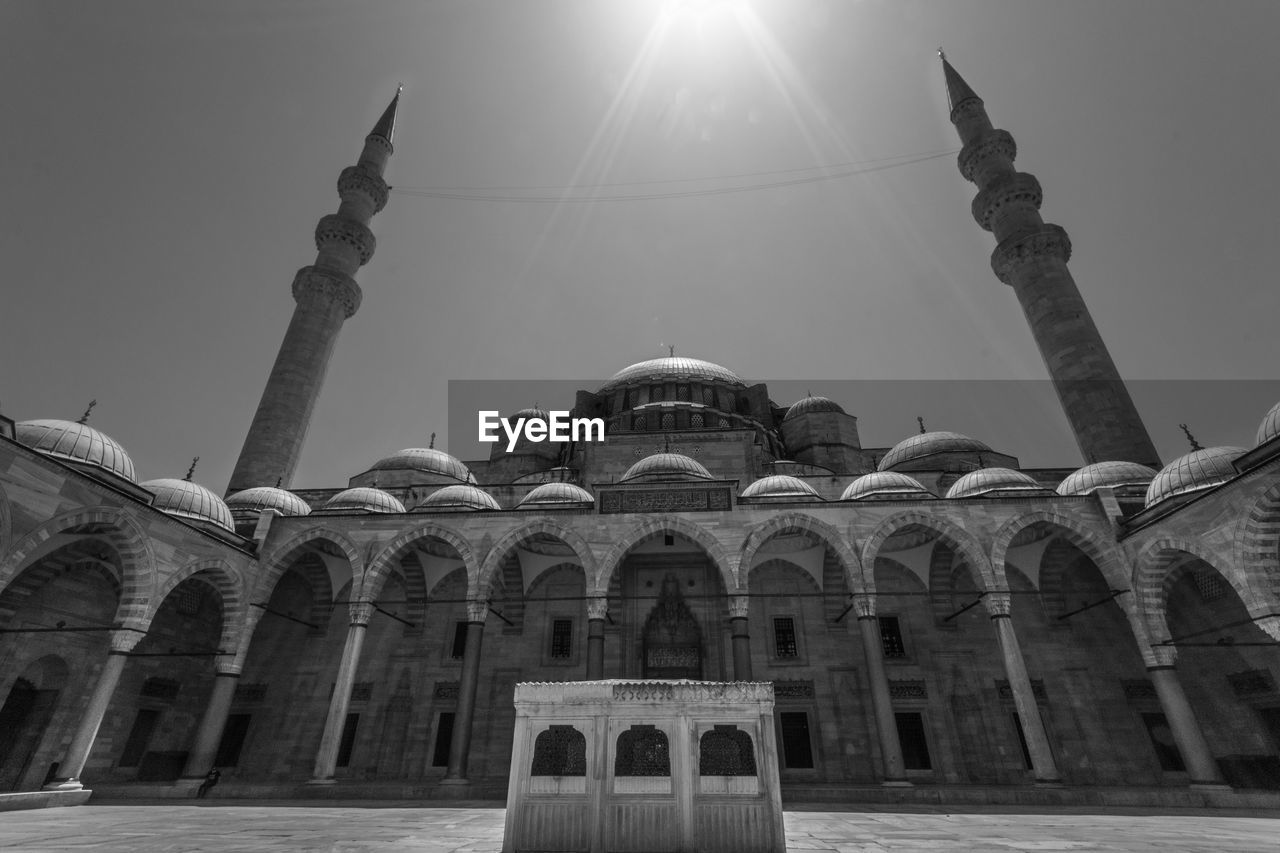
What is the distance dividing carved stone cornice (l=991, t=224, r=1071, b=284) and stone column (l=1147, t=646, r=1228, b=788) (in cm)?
1492

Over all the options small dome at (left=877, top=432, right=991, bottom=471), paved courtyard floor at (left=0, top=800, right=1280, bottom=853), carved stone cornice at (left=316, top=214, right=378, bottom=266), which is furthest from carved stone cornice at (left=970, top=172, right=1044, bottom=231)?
carved stone cornice at (left=316, top=214, right=378, bottom=266)

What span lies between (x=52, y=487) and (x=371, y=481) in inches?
449

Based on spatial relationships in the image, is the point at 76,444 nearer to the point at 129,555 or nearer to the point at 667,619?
the point at 129,555

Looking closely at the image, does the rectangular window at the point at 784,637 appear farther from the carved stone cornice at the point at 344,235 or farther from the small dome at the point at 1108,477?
the carved stone cornice at the point at 344,235

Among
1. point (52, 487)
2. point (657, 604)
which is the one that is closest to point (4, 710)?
point (52, 487)

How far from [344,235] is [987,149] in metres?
25.9

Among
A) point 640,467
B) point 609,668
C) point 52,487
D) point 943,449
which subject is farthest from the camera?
point 943,449

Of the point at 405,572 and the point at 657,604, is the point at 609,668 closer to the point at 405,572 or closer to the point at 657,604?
the point at 657,604

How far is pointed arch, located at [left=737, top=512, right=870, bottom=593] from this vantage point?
13.6m

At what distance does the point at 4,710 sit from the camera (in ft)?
38.7

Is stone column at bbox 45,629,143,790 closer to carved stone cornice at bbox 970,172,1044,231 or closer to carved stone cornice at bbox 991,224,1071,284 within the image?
carved stone cornice at bbox 991,224,1071,284

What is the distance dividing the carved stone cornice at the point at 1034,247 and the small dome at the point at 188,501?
25.8 meters

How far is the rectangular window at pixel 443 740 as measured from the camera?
15.2 meters

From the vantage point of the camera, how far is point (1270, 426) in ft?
39.0
